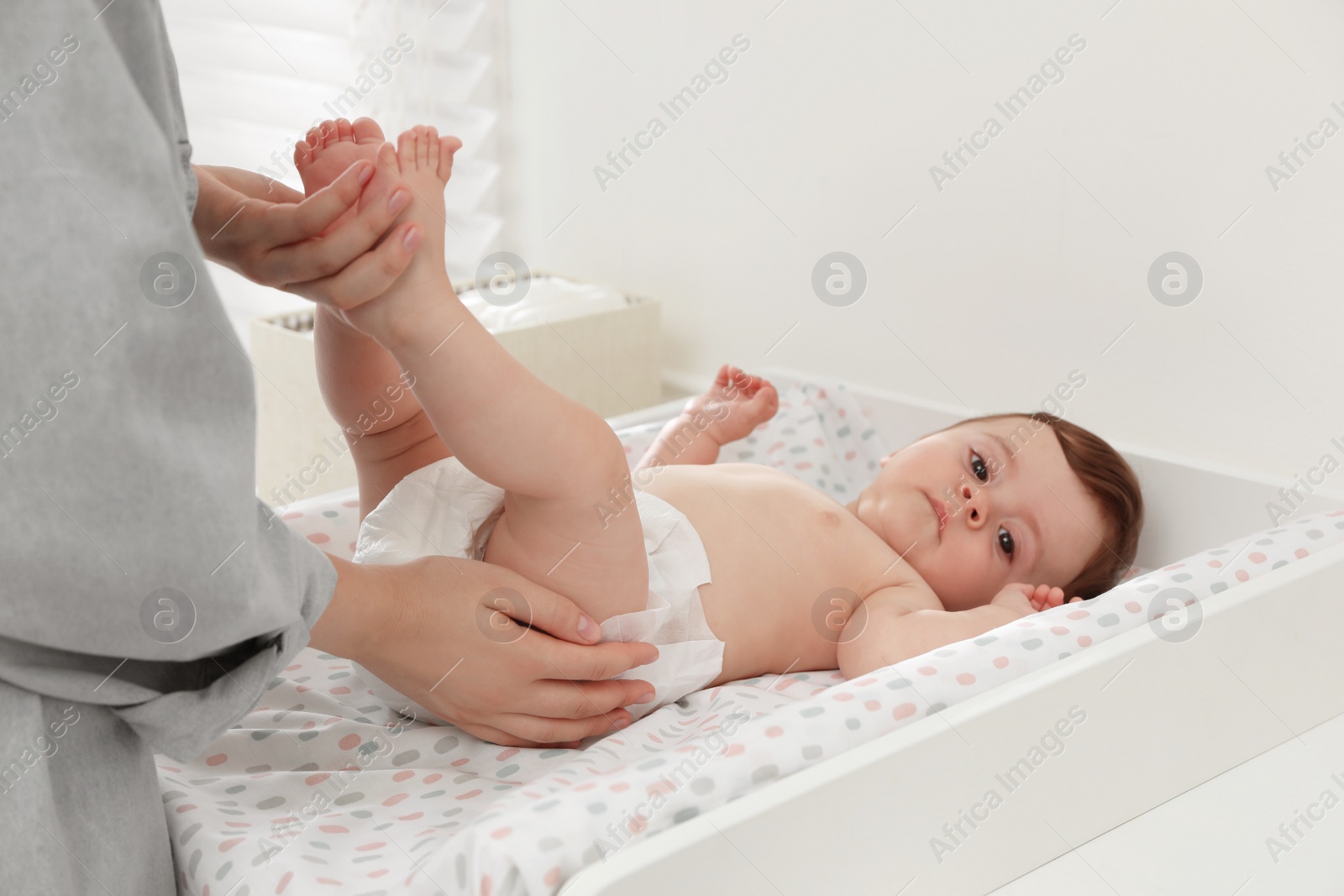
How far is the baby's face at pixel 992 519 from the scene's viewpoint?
1.11 metres

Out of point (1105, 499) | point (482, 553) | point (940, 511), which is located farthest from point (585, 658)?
point (1105, 499)

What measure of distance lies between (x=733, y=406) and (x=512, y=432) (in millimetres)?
614

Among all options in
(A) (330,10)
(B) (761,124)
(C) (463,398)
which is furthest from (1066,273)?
(A) (330,10)

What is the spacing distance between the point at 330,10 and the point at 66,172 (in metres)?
1.61

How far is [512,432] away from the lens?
0.71 m

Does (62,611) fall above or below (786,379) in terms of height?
below

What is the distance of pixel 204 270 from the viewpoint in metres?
0.53

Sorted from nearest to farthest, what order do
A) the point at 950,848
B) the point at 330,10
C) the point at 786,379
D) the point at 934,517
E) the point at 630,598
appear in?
the point at 950,848, the point at 630,598, the point at 934,517, the point at 786,379, the point at 330,10

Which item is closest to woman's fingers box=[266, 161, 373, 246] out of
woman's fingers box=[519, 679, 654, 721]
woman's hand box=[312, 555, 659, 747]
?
woman's hand box=[312, 555, 659, 747]

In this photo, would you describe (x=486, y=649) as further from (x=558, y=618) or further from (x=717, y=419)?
(x=717, y=419)

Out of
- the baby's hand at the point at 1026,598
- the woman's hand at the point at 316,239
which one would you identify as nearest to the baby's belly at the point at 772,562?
the baby's hand at the point at 1026,598

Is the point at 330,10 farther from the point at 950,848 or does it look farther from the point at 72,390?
the point at 950,848

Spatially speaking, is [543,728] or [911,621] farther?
[911,621]

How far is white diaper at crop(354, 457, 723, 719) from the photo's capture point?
868mm
